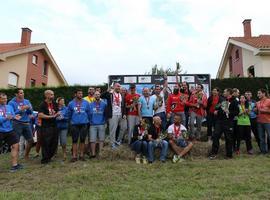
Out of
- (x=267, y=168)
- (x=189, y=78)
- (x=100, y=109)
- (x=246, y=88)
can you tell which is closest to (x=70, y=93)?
(x=189, y=78)

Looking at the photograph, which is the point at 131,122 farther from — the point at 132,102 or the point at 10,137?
the point at 10,137

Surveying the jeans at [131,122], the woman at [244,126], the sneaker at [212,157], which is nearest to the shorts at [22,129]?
the jeans at [131,122]

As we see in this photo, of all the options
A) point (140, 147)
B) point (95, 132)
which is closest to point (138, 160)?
point (140, 147)

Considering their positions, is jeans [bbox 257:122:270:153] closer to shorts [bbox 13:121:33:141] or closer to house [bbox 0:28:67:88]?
shorts [bbox 13:121:33:141]

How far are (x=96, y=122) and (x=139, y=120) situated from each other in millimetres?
1271

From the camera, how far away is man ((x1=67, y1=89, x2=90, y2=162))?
749cm

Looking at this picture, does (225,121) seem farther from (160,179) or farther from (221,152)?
(160,179)

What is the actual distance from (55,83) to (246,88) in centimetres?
2091

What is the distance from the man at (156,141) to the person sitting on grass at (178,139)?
245 millimetres

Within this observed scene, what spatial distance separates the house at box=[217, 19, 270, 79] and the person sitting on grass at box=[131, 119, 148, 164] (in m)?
9.76

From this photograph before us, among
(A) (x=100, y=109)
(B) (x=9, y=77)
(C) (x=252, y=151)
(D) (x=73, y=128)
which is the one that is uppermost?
(B) (x=9, y=77)

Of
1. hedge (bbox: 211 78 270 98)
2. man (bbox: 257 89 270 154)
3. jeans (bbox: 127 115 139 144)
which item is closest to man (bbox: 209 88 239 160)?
man (bbox: 257 89 270 154)

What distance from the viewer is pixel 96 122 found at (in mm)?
7664

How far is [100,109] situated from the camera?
7738mm
